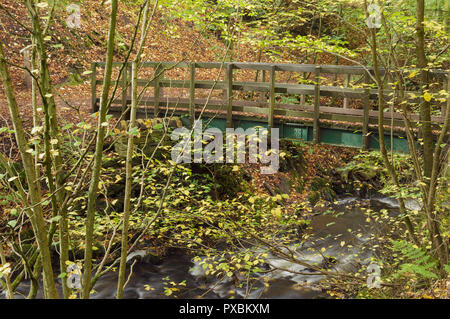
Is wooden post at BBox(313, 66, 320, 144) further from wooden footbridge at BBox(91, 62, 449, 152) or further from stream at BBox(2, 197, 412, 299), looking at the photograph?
stream at BBox(2, 197, 412, 299)

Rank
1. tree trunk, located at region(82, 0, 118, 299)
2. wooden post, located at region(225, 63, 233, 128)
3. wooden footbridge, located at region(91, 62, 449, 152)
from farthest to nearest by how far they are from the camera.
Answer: wooden post, located at region(225, 63, 233, 128)
wooden footbridge, located at region(91, 62, 449, 152)
tree trunk, located at region(82, 0, 118, 299)

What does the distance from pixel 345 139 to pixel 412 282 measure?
3690 millimetres

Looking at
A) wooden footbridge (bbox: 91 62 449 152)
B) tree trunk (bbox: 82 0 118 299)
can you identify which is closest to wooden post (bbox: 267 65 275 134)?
wooden footbridge (bbox: 91 62 449 152)

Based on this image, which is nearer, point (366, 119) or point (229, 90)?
point (366, 119)

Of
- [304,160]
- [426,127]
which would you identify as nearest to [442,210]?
[426,127]

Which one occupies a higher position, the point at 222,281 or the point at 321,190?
the point at 321,190

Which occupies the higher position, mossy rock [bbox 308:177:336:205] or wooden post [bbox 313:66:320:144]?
wooden post [bbox 313:66:320:144]

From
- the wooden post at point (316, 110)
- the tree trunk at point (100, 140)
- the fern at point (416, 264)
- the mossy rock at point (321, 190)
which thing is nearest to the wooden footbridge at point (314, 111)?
the wooden post at point (316, 110)

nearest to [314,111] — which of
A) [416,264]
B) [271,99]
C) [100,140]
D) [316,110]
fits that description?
[316,110]

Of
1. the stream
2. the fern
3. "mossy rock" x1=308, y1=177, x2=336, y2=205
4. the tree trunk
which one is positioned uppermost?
the tree trunk

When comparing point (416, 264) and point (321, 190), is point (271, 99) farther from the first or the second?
point (321, 190)

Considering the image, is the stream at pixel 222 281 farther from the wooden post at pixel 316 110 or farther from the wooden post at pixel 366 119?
the wooden post at pixel 316 110

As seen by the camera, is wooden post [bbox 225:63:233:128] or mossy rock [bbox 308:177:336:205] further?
mossy rock [bbox 308:177:336:205]

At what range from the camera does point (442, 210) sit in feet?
21.1
